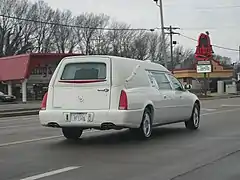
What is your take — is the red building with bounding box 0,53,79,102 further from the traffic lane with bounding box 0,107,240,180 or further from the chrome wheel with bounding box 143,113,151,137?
the chrome wheel with bounding box 143,113,151,137

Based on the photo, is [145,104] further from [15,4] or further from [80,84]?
[15,4]

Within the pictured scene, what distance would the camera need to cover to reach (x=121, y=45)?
311 feet

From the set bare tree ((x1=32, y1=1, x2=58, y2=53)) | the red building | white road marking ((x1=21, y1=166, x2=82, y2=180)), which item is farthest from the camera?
bare tree ((x1=32, y1=1, x2=58, y2=53))

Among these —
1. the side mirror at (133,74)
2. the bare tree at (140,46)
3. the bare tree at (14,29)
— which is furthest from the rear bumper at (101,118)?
the bare tree at (140,46)

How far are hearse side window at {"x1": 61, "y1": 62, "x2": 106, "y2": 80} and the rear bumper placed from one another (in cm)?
81

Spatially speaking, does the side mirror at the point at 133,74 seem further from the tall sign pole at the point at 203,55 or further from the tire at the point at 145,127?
the tall sign pole at the point at 203,55

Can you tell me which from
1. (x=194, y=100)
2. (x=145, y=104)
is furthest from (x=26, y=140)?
(x=194, y=100)

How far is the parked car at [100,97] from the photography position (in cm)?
1090

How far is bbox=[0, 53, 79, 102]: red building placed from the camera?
1959 inches

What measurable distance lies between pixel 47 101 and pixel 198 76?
78622mm

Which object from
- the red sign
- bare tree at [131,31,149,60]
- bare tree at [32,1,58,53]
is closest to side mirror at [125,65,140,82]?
the red sign

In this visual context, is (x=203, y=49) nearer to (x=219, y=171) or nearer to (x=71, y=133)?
(x=71, y=133)

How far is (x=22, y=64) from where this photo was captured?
50.2 meters

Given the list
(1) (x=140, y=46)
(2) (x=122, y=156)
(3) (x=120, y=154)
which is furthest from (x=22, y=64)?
(1) (x=140, y=46)
